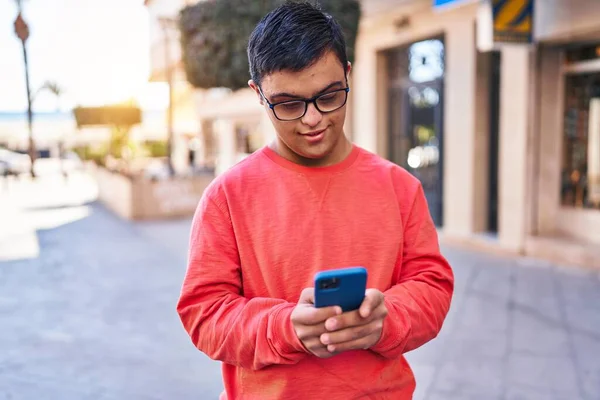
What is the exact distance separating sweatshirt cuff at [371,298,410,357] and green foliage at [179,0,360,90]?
5.76 metres

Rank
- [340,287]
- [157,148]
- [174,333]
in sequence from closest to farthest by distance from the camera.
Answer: [340,287] < [174,333] < [157,148]

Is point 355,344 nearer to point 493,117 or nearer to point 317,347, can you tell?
point 317,347

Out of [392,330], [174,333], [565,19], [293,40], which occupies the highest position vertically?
[565,19]

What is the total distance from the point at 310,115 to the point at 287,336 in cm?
49

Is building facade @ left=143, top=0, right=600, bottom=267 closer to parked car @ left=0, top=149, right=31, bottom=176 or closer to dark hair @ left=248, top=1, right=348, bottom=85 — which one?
dark hair @ left=248, top=1, right=348, bottom=85

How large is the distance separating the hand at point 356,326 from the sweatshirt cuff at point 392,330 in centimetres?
9

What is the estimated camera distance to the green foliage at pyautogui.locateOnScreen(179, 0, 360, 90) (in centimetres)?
687

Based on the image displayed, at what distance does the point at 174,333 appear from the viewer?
17.1 feet

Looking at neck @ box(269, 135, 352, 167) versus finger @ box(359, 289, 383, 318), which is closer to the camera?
finger @ box(359, 289, 383, 318)

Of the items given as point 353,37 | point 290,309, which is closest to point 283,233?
point 290,309

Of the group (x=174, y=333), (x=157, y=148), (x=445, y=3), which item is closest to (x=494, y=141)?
(x=445, y=3)

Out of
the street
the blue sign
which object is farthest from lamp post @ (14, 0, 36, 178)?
the blue sign

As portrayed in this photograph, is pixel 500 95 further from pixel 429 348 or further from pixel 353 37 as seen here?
pixel 429 348

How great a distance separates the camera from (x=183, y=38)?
7.56m
